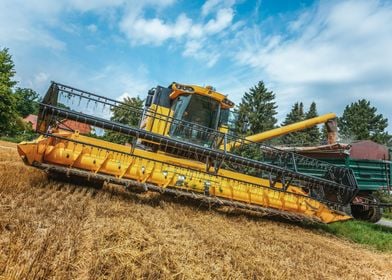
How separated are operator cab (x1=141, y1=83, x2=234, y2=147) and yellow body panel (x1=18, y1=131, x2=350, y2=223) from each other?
1.23m

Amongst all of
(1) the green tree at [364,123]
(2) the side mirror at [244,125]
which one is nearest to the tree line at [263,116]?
(1) the green tree at [364,123]

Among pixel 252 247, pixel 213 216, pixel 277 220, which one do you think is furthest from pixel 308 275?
pixel 277 220

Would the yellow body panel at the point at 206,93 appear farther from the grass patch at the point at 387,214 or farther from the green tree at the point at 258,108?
the green tree at the point at 258,108

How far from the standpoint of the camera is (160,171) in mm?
4438

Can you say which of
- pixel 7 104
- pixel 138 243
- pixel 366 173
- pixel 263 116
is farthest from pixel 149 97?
pixel 263 116

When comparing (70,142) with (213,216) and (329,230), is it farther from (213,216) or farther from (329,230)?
(329,230)

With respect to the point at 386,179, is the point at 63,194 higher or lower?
lower

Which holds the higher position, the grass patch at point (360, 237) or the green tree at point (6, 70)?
the green tree at point (6, 70)

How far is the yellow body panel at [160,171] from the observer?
13.2ft

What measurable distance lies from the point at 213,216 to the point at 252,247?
1296 mm

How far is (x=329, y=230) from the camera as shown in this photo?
537 centimetres

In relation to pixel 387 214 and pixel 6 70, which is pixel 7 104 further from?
pixel 387 214

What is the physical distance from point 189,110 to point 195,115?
0.67ft

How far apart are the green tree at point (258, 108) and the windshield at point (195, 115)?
24.6 metres
